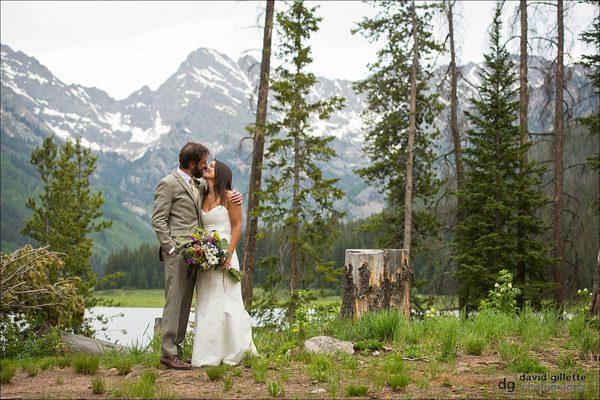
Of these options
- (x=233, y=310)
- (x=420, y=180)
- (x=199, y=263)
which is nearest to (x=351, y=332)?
(x=233, y=310)

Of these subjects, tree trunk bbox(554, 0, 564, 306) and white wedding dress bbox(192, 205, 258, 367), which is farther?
tree trunk bbox(554, 0, 564, 306)

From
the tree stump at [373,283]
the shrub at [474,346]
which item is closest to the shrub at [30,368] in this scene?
the tree stump at [373,283]

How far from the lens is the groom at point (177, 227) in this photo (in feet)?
22.0

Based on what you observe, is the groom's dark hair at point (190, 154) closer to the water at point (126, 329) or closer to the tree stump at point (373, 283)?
the water at point (126, 329)

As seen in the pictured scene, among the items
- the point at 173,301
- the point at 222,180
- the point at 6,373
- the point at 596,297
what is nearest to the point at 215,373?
the point at 173,301

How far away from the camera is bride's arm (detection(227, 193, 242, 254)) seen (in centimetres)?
715

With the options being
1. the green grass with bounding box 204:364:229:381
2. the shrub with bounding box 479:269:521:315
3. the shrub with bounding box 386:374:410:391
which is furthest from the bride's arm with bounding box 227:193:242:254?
the shrub with bounding box 479:269:521:315

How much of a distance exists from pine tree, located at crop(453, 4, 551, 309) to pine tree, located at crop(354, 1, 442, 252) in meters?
2.08

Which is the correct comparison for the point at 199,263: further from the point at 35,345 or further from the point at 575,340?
the point at 575,340

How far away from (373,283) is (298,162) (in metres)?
10.1

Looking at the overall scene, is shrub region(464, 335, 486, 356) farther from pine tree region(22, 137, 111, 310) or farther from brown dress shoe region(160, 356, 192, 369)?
pine tree region(22, 137, 111, 310)

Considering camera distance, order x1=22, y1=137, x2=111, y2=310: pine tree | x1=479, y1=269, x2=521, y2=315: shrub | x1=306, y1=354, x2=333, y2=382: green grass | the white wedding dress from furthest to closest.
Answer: x1=22, y1=137, x2=111, y2=310: pine tree < x1=479, y1=269, x2=521, y2=315: shrub < the white wedding dress < x1=306, y1=354, x2=333, y2=382: green grass

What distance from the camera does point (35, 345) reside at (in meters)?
8.22

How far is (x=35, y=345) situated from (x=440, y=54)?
57.8ft
